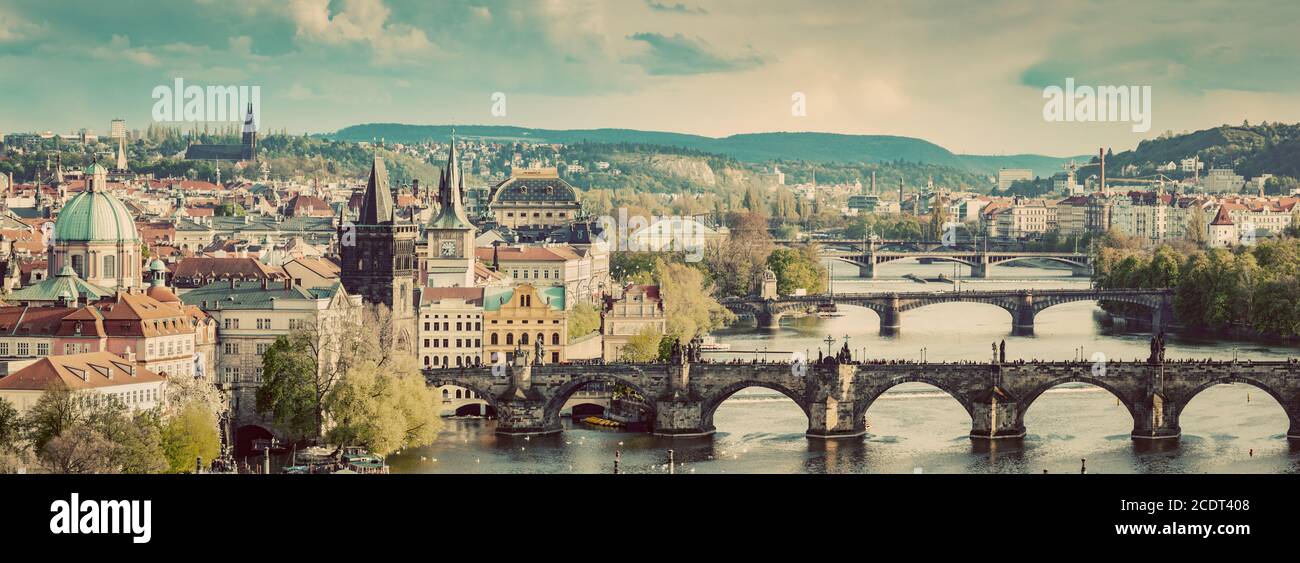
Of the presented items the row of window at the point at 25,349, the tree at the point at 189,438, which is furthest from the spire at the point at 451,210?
the tree at the point at 189,438

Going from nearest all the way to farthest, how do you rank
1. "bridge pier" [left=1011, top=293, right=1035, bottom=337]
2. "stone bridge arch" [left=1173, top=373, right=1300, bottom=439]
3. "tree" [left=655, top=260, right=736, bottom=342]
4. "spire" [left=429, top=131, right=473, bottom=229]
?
"stone bridge arch" [left=1173, top=373, right=1300, bottom=439], "tree" [left=655, top=260, right=736, bottom=342], "spire" [left=429, top=131, right=473, bottom=229], "bridge pier" [left=1011, top=293, right=1035, bottom=337]

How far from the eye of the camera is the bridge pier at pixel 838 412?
51.1 meters

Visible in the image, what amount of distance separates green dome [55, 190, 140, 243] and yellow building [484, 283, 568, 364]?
10728mm

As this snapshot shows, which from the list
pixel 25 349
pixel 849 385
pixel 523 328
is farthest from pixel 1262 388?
pixel 25 349

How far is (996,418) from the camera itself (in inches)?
1999

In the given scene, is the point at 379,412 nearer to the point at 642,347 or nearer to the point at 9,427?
the point at 9,427

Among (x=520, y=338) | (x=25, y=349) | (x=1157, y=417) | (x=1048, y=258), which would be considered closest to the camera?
(x=25, y=349)

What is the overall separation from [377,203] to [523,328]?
5.75m

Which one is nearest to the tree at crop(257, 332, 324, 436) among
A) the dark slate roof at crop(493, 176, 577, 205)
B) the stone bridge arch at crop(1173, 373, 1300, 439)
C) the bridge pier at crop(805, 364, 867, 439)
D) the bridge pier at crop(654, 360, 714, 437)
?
the bridge pier at crop(654, 360, 714, 437)

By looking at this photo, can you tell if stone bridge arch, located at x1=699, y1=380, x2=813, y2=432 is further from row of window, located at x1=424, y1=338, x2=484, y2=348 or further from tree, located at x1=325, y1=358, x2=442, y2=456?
row of window, located at x1=424, y1=338, x2=484, y2=348

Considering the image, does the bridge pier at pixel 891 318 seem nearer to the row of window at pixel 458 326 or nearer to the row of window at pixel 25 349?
the row of window at pixel 458 326

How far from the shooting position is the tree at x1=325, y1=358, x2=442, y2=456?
47156 mm
